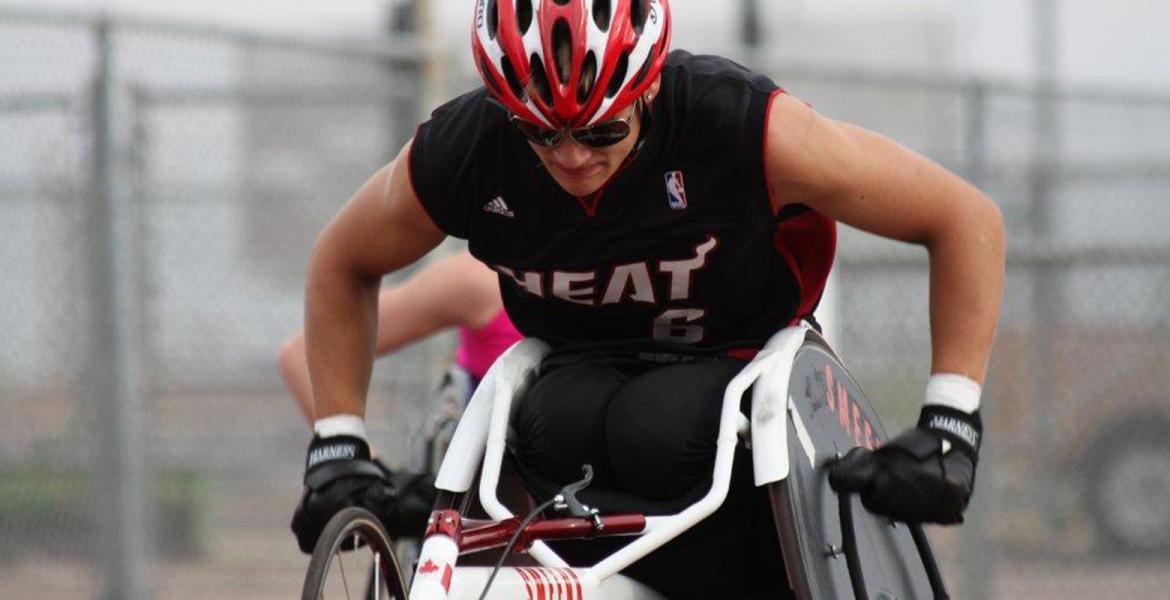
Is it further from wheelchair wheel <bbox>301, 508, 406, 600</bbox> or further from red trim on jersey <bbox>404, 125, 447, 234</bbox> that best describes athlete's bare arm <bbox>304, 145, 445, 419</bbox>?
wheelchair wheel <bbox>301, 508, 406, 600</bbox>

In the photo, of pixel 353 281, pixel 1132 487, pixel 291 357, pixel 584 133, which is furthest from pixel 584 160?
pixel 1132 487

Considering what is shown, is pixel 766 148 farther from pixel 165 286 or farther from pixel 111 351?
pixel 165 286

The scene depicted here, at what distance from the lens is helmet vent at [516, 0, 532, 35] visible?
398 cm

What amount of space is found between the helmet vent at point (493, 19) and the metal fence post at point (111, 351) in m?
3.22

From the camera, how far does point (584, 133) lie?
3.85m

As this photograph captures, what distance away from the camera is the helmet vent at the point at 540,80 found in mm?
3840

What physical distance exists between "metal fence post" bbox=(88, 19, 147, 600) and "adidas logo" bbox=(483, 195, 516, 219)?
320cm

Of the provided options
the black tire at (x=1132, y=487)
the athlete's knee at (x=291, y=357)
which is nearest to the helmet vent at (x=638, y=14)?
the athlete's knee at (x=291, y=357)

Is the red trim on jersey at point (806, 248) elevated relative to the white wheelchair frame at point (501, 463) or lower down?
elevated

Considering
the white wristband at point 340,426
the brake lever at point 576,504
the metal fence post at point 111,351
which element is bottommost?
the metal fence post at point 111,351

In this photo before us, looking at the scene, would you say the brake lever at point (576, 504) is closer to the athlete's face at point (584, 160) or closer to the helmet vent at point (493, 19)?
the athlete's face at point (584, 160)

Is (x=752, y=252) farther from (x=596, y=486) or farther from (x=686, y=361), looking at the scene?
(x=596, y=486)

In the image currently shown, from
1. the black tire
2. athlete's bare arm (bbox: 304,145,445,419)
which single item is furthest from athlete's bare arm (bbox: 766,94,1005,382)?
the black tire

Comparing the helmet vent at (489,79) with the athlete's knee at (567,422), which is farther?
the athlete's knee at (567,422)
